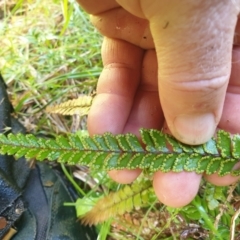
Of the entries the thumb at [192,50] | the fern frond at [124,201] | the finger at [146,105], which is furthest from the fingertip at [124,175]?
the thumb at [192,50]

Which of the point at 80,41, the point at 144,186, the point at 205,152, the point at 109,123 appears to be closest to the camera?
the point at 205,152

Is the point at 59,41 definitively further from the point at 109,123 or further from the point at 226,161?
the point at 226,161

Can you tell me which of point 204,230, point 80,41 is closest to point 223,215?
point 204,230

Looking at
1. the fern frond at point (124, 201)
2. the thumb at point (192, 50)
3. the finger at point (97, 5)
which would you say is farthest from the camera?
the finger at point (97, 5)

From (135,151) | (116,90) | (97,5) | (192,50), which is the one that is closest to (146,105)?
(116,90)

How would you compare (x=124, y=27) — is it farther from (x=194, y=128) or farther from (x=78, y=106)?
(x=194, y=128)

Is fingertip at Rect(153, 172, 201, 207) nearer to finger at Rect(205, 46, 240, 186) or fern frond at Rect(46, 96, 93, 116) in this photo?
finger at Rect(205, 46, 240, 186)

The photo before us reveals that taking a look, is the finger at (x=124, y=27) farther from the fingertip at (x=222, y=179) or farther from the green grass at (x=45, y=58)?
the fingertip at (x=222, y=179)
